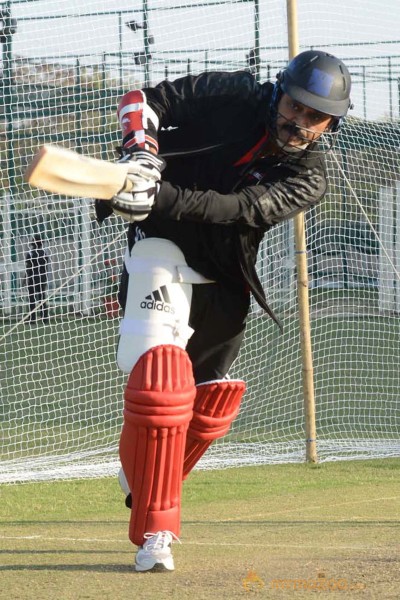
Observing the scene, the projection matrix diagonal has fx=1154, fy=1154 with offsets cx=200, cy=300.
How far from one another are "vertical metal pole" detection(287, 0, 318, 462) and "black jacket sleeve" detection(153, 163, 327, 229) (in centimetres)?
335

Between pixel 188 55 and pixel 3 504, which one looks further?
pixel 188 55

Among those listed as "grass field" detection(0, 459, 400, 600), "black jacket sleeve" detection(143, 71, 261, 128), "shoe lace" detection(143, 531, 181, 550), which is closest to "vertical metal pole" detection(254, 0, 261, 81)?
"grass field" detection(0, 459, 400, 600)

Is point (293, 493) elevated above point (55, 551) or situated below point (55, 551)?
below

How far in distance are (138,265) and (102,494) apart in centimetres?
274

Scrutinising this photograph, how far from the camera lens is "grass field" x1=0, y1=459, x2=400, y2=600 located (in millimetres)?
3957

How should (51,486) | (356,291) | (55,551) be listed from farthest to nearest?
(356,291) → (51,486) → (55,551)

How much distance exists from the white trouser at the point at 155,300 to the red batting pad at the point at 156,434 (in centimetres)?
7

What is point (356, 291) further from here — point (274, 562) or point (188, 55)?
point (274, 562)

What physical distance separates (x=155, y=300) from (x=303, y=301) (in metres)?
3.76

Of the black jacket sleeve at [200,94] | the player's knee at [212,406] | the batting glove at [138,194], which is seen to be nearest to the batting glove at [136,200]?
the batting glove at [138,194]

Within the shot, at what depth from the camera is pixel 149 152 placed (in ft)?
13.2

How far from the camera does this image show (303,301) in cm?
794

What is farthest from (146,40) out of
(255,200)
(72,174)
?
(72,174)

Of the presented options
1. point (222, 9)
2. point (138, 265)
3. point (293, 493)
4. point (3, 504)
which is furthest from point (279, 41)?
point (138, 265)
